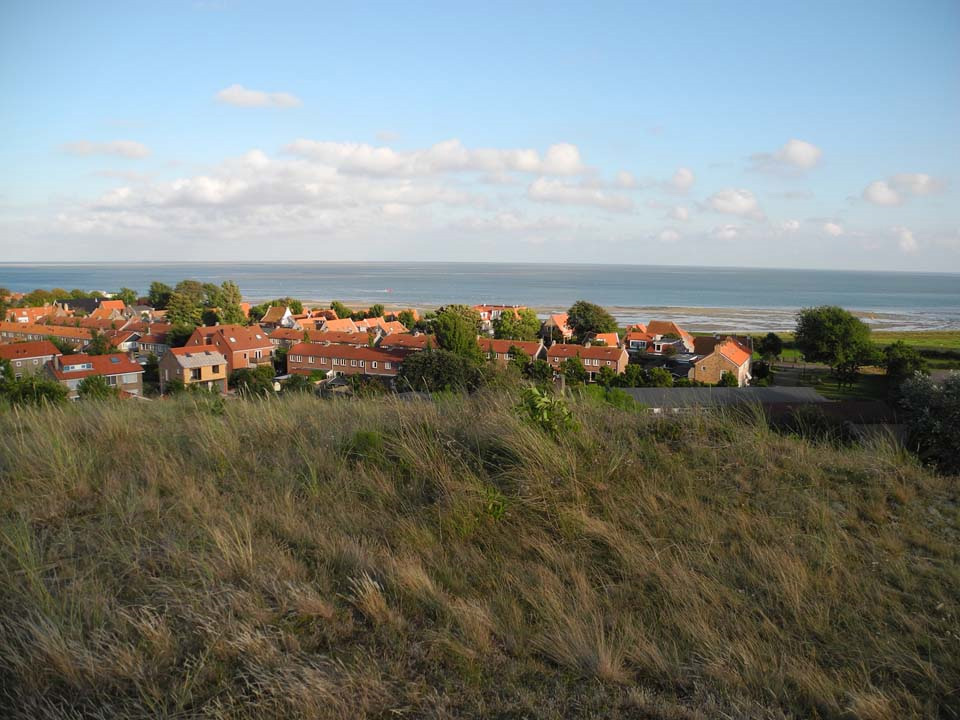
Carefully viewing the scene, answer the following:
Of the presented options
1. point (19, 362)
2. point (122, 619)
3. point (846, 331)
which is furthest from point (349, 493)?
point (846, 331)

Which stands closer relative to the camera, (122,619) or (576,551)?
(122,619)

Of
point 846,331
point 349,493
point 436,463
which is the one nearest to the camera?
point 349,493

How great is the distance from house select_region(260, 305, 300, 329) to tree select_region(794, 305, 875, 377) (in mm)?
55792

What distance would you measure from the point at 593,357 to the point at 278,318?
4621cm

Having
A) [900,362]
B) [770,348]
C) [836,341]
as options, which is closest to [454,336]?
[836,341]

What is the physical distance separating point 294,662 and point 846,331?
49.4 meters

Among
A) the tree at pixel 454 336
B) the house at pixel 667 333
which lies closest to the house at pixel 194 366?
the tree at pixel 454 336

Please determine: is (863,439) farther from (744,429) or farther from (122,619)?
(122,619)

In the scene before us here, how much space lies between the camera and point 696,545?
3158 millimetres

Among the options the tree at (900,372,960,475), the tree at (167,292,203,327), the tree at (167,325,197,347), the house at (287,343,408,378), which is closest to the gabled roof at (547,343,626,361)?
the house at (287,343,408,378)

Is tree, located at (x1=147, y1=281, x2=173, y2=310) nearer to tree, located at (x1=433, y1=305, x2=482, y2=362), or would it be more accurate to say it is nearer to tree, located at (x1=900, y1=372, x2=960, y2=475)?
tree, located at (x1=433, y1=305, x2=482, y2=362)

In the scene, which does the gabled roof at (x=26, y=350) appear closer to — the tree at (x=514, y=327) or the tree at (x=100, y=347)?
the tree at (x=100, y=347)

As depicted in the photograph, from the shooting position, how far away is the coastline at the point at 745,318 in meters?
75.6

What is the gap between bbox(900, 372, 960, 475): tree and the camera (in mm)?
6633
